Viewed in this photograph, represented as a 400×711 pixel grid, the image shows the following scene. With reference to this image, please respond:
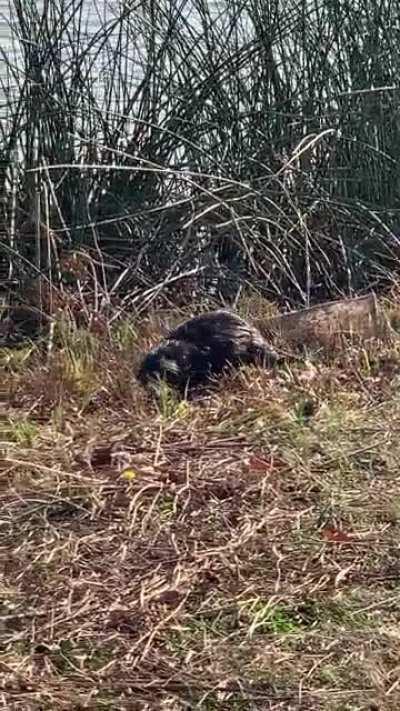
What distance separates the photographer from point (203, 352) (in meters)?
4.54

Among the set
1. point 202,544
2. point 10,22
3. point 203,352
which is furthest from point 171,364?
point 10,22

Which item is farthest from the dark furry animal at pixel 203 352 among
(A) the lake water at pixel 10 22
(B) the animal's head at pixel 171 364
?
(A) the lake water at pixel 10 22

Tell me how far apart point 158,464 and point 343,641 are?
3.47 ft

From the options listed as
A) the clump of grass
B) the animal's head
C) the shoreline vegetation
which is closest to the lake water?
the shoreline vegetation

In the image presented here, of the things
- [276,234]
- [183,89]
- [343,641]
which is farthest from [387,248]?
[343,641]

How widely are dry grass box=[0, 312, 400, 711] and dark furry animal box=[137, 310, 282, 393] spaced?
105mm

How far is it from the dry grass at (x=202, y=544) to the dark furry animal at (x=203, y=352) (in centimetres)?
11

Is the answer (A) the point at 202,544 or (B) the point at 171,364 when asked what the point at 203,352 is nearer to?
(B) the point at 171,364

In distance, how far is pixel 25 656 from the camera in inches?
104

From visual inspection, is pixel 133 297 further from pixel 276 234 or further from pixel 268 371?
pixel 268 371

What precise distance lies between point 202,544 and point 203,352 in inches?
58.2

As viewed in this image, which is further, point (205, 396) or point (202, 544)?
point (205, 396)

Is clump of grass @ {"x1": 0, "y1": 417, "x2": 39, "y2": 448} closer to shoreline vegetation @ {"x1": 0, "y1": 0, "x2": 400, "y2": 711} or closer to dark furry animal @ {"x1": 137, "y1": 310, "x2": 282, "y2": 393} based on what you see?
shoreline vegetation @ {"x1": 0, "y1": 0, "x2": 400, "y2": 711}

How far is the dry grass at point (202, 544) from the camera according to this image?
257cm
